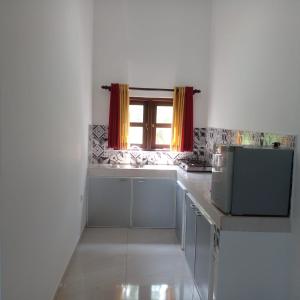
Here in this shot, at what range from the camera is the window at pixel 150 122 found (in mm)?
5152

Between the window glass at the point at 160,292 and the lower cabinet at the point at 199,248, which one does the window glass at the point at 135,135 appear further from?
the window glass at the point at 160,292

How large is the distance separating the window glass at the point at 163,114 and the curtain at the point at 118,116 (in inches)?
19.7

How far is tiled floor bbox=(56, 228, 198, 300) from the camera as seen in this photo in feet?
9.87

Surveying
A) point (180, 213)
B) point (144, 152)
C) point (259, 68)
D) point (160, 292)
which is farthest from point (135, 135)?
point (160, 292)

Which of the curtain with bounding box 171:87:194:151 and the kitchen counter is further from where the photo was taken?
the curtain with bounding box 171:87:194:151

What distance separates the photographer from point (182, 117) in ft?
16.5

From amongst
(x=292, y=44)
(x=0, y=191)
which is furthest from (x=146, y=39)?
(x=0, y=191)

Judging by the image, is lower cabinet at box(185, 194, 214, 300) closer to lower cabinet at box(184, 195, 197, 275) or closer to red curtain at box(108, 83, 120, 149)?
lower cabinet at box(184, 195, 197, 275)

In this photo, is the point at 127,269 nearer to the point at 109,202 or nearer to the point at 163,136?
the point at 109,202

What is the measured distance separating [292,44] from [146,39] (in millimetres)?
2963

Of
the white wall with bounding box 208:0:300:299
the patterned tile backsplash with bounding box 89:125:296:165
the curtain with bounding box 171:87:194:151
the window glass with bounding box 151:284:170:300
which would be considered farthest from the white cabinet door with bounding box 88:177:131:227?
the window glass with bounding box 151:284:170:300

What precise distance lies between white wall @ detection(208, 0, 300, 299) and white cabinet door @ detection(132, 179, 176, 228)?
1144mm

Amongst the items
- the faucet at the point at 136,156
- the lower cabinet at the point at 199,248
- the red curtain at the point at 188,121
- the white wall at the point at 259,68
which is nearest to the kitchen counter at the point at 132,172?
the faucet at the point at 136,156

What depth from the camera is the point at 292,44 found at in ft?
7.93
